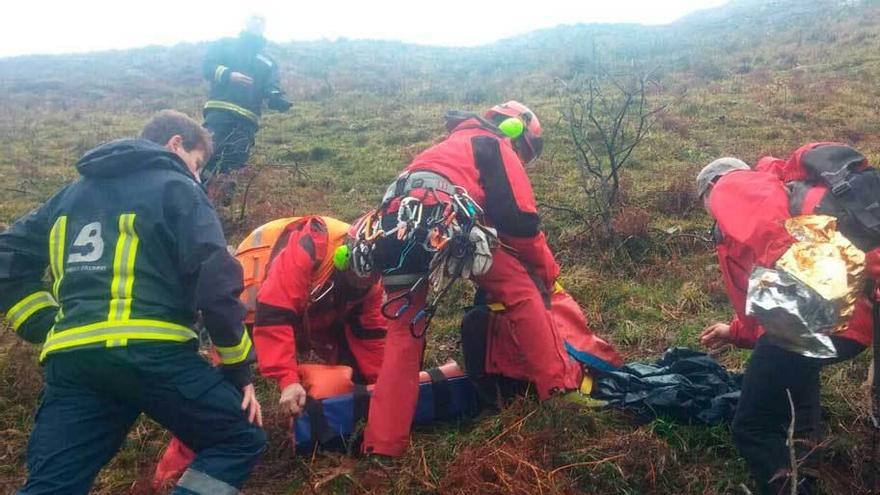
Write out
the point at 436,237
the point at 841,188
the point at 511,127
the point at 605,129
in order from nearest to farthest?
the point at 841,188, the point at 436,237, the point at 511,127, the point at 605,129

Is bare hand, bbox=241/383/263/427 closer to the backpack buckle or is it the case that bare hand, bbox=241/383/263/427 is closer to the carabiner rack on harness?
the carabiner rack on harness

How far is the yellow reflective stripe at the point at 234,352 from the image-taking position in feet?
8.90

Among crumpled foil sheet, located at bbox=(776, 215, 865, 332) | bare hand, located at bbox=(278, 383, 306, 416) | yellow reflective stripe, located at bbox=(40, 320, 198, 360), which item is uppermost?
crumpled foil sheet, located at bbox=(776, 215, 865, 332)

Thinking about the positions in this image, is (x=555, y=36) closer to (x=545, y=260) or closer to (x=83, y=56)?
(x=83, y=56)

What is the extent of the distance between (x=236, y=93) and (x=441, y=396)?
182 inches

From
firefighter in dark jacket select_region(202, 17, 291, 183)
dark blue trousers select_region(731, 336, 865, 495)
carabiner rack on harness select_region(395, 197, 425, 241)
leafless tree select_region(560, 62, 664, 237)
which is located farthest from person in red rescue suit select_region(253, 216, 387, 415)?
firefighter in dark jacket select_region(202, 17, 291, 183)

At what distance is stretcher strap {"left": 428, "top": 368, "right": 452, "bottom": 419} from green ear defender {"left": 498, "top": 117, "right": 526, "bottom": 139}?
1441mm

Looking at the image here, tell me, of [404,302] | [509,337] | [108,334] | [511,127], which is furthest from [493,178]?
[108,334]

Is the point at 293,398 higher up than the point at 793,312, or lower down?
lower down

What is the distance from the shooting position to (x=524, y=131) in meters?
4.14

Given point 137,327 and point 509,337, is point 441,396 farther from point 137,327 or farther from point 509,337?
point 137,327

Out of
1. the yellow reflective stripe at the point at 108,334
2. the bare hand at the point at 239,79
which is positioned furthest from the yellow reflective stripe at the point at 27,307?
the bare hand at the point at 239,79

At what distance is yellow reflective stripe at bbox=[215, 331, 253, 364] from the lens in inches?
107

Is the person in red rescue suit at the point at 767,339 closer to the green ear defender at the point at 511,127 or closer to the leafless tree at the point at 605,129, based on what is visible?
the green ear defender at the point at 511,127
